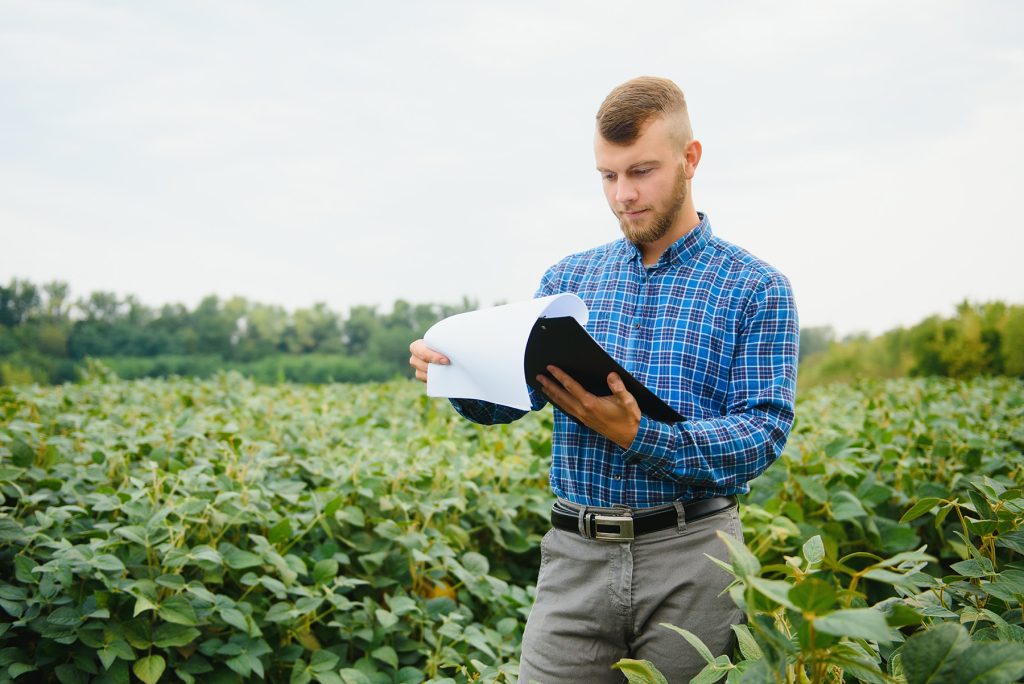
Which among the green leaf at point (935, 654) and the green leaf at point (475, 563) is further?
the green leaf at point (475, 563)

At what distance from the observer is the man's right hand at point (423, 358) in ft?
5.37

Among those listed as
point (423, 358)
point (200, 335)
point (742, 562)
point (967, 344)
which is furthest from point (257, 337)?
point (742, 562)

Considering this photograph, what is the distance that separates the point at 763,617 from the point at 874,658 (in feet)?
0.83

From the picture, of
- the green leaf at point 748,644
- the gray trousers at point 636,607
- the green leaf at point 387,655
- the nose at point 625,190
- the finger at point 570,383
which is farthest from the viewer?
the green leaf at point 387,655

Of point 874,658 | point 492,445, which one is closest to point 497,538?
point 492,445

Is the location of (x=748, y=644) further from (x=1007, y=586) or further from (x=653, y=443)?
(x=653, y=443)

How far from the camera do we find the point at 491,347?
143cm

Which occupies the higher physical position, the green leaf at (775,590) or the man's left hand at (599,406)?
the man's left hand at (599,406)

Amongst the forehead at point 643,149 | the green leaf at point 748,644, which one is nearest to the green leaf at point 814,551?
the green leaf at point 748,644

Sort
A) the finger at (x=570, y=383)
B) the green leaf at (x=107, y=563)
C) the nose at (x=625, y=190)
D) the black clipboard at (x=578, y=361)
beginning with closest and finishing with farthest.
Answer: the black clipboard at (x=578, y=361) → the finger at (x=570, y=383) → the nose at (x=625, y=190) → the green leaf at (x=107, y=563)

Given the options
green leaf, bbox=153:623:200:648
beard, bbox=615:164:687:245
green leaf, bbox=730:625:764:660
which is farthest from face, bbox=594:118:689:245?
green leaf, bbox=153:623:200:648

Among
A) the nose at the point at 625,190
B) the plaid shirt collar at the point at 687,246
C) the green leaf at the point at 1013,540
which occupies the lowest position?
the green leaf at the point at 1013,540

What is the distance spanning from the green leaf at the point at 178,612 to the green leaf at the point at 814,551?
5.15ft

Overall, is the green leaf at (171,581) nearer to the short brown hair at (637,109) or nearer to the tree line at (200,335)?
the short brown hair at (637,109)
